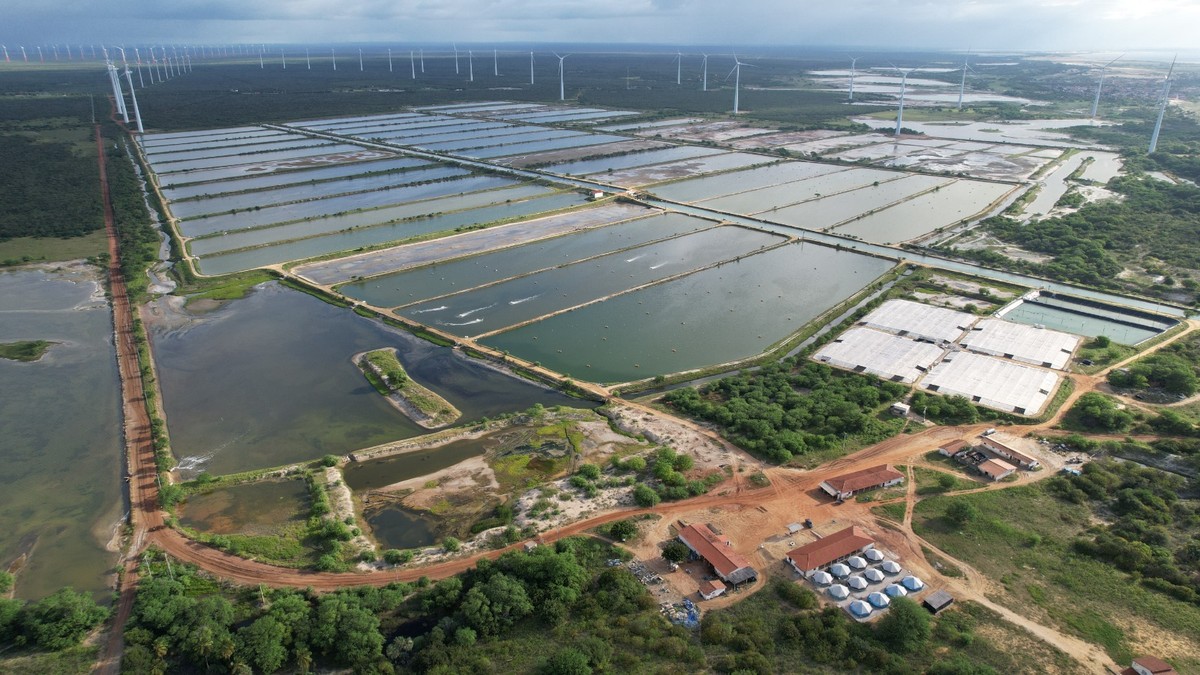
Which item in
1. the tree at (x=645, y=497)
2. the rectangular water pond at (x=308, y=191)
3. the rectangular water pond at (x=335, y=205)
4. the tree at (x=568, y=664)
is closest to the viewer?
the tree at (x=568, y=664)

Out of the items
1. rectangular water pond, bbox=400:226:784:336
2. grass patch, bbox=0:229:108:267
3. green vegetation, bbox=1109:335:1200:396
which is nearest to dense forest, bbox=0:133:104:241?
grass patch, bbox=0:229:108:267

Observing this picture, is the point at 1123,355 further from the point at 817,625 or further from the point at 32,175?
the point at 32,175

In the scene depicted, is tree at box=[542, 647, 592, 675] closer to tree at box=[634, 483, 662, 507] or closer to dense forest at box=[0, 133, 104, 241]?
tree at box=[634, 483, 662, 507]

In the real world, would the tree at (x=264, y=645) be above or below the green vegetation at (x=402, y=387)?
below

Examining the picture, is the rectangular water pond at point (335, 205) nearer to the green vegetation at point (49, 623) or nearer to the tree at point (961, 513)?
the green vegetation at point (49, 623)

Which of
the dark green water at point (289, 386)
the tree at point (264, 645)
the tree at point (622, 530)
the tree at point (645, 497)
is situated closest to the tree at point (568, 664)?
the tree at point (622, 530)

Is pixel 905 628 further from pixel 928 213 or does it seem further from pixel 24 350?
pixel 928 213
